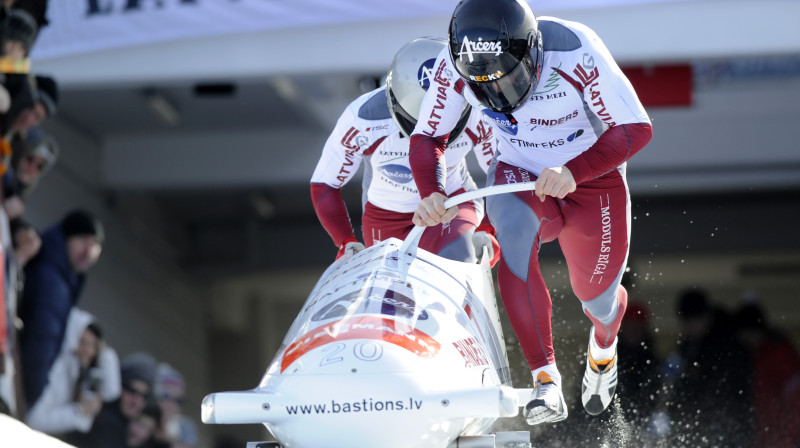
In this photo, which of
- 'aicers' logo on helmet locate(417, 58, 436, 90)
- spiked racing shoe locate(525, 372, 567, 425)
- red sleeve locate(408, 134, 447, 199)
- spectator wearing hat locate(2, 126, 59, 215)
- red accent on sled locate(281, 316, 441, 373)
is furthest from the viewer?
spectator wearing hat locate(2, 126, 59, 215)

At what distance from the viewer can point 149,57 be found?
7.37 meters

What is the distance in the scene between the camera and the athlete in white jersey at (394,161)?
404cm

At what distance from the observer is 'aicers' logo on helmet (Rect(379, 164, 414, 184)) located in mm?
4543

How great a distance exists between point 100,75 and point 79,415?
8.14 ft

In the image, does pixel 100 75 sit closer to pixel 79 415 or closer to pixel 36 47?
pixel 36 47

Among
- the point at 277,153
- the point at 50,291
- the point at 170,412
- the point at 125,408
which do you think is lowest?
the point at 277,153

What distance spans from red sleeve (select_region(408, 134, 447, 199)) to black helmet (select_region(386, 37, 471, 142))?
30cm

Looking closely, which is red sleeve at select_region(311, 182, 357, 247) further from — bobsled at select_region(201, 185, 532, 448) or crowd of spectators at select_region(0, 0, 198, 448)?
crowd of spectators at select_region(0, 0, 198, 448)

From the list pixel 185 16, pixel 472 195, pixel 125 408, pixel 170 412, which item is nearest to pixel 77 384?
pixel 125 408

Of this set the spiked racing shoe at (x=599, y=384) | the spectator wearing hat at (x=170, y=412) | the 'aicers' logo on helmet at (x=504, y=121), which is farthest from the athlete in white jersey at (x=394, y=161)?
the spectator wearing hat at (x=170, y=412)

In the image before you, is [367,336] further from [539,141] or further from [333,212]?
[333,212]

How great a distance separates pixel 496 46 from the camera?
3.23m

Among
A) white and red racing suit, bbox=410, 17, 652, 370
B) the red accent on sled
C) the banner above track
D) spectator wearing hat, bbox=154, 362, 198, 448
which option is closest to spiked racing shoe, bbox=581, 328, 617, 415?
white and red racing suit, bbox=410, 17, 652, 370

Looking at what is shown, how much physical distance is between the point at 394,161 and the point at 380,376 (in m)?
Answer: 1.94
